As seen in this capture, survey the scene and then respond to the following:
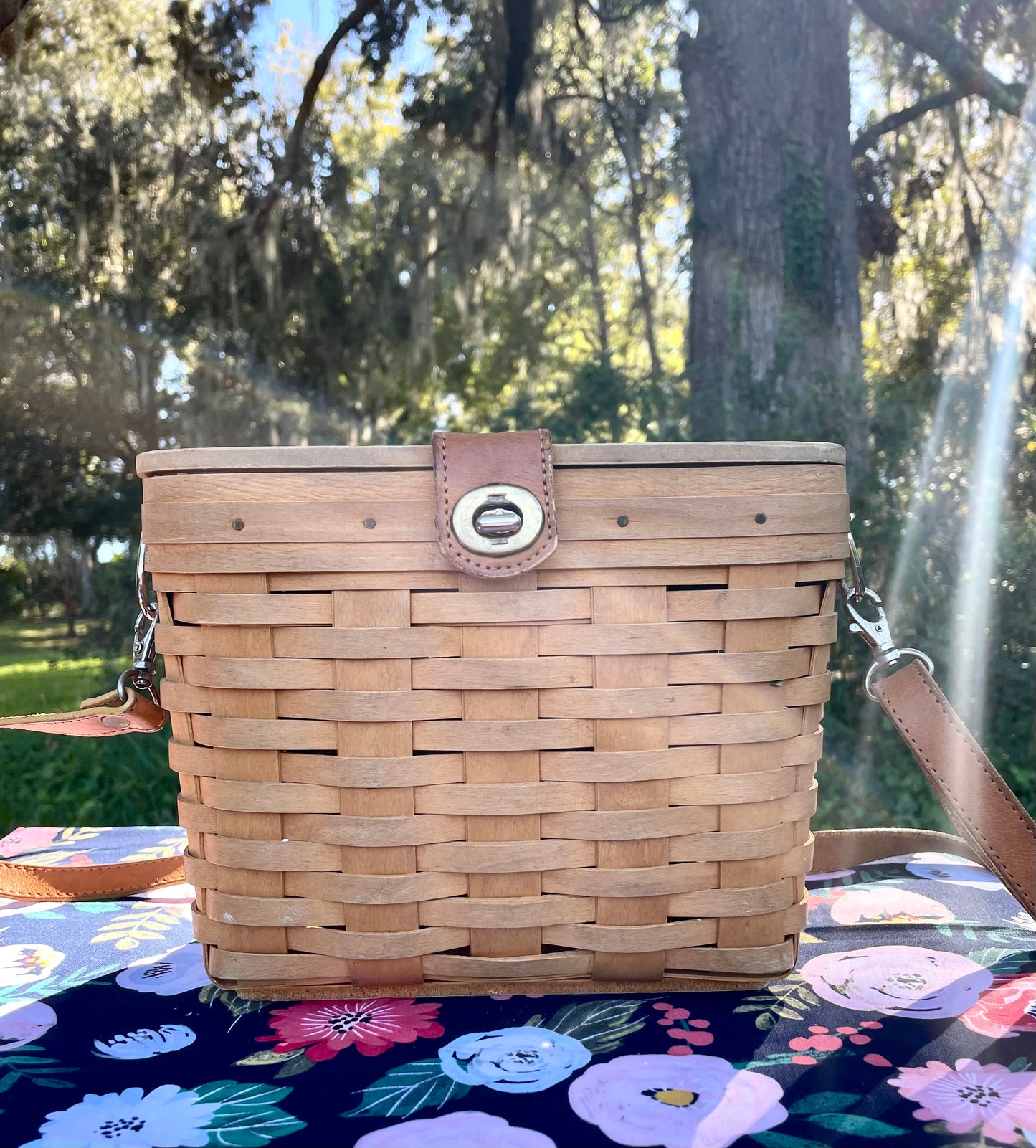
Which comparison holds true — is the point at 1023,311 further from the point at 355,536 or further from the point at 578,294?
the point at 355,536

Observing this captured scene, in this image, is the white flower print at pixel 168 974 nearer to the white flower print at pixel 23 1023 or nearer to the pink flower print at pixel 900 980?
the white flower print at pixel 23 1023

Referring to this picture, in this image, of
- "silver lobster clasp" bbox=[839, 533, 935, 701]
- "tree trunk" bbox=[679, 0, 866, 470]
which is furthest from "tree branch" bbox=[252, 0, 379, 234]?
"silver lobster clasp" bbox=[839, 533, 935, 701]

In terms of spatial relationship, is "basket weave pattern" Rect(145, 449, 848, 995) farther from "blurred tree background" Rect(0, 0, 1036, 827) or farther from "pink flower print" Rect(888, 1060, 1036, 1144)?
"blurred tree background" Rect(0, 0, 1036, 827)

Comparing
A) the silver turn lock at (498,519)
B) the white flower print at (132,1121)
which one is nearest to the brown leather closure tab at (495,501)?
the silver turn lock at (498,519)

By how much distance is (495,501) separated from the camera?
0.58 metres

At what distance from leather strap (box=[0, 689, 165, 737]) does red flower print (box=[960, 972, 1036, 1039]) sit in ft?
2.16

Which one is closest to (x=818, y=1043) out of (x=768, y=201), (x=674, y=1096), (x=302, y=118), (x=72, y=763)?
(x=674, y=1096)

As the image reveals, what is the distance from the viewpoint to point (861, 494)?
5.31 feet

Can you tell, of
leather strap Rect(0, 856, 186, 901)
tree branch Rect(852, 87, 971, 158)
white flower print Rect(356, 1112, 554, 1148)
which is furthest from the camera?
tree branch Rect(852, 87, 971, 158)

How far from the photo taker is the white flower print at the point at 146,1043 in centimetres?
57

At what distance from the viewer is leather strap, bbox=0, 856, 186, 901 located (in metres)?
0.84

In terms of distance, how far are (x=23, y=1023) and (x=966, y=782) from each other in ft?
2.31

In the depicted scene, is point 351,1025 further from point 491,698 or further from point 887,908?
point 887,908

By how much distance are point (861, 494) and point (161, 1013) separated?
1.41 m
